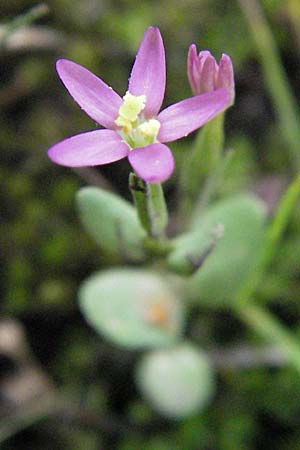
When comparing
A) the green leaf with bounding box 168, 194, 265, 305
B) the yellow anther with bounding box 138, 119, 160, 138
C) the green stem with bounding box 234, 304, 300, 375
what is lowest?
the green stem with bounding box 234, 304, 300, 375

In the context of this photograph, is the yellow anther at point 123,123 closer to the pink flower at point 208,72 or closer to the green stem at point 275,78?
the pink flower at point 208,72

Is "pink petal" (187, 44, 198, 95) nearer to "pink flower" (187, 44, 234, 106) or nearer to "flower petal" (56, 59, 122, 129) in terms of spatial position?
"pink flower" (187, 44, 234, 106)

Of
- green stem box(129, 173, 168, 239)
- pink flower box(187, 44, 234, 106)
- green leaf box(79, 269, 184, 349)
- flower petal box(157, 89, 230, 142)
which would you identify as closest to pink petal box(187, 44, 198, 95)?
pink flower box(187, 44, 234, 106)

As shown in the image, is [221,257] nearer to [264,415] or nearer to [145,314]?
[145,314]

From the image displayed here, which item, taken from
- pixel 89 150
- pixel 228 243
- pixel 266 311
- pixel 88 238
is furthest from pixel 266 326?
pixel 89 150

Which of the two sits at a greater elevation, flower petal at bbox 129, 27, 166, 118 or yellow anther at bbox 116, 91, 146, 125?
flower petal at bbox 129, 27, 166, 118

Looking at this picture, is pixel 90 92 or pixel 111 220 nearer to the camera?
pixel 90 92

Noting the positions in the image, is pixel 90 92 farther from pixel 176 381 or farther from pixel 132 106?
pixel 176 381
